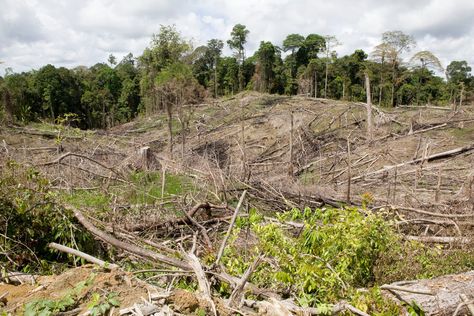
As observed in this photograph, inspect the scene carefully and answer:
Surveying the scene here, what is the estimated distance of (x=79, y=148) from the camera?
15031mm

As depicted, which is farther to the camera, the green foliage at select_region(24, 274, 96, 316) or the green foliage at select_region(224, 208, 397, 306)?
the green foliage at select_region(224, 208, 397, 306)

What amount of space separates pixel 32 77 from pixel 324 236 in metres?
36.6

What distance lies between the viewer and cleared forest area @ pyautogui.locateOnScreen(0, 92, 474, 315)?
9.84 feet

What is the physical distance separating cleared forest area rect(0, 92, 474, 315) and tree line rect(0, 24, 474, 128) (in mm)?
14411

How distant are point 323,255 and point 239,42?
3572 centimetres

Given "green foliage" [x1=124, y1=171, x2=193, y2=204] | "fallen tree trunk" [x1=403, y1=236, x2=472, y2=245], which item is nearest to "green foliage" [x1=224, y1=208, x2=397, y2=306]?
"fallen tree trunk" [x1=403, y1=236, x2=472, y2=245]

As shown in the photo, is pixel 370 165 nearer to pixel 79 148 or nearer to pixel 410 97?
pixel 79 148

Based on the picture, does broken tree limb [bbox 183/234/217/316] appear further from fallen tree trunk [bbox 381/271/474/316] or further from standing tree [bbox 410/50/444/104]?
standing tree [bbox 410/50/444/104]

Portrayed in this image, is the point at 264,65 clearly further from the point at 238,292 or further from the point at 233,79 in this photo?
the point at 238,292

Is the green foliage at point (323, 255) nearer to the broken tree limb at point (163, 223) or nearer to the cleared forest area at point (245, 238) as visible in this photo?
the cleared forest area at point (245, 238)

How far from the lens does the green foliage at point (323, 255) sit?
10.9 ft

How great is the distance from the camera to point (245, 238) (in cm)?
525

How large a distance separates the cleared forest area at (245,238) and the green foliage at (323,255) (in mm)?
14

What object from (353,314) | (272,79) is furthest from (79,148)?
(272,79)
